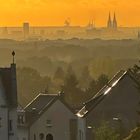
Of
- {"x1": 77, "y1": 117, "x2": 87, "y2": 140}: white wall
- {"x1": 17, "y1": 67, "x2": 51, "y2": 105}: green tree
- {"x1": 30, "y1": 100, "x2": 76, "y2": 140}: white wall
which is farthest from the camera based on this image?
{"x1": 17, "y1": 67, "x2": 51, "y2": 105}: green tree

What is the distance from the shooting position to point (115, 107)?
74.6m

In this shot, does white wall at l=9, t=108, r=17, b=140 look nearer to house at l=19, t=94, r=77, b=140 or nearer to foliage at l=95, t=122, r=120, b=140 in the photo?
foliage at l=95, t=122, r=120, b=140

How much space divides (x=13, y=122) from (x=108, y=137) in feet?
20.6

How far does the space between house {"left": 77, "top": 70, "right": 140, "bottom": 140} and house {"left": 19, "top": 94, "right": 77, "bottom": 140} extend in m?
7.34

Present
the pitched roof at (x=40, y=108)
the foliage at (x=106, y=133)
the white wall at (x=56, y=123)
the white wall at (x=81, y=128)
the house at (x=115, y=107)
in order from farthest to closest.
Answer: the white wall at (x=56, y=123), the pitched roof at (x=40, y=108), the white wall at (x=81, y=128), the house at (x=115, y=107), the foliage at (x=106, y=133)

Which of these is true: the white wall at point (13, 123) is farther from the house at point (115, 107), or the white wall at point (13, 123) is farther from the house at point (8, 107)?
the house at point (115, 107)

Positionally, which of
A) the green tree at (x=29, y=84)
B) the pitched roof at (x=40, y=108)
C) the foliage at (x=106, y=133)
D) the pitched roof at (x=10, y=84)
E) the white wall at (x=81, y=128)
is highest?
the green tree at (x=29, y=84)

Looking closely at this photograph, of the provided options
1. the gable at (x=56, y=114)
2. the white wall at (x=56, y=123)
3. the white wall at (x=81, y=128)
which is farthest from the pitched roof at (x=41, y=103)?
the white wall at (x=81, y=128)

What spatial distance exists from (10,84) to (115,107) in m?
11.0

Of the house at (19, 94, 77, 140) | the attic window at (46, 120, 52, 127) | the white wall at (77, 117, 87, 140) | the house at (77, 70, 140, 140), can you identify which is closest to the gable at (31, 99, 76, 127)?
the house at (19, 94, 77, 140)

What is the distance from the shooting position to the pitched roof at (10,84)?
6612 centimetres

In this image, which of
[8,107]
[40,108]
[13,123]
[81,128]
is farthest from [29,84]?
[8,107]

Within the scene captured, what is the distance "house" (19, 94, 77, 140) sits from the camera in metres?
82.2

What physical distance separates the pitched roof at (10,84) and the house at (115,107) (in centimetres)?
892
